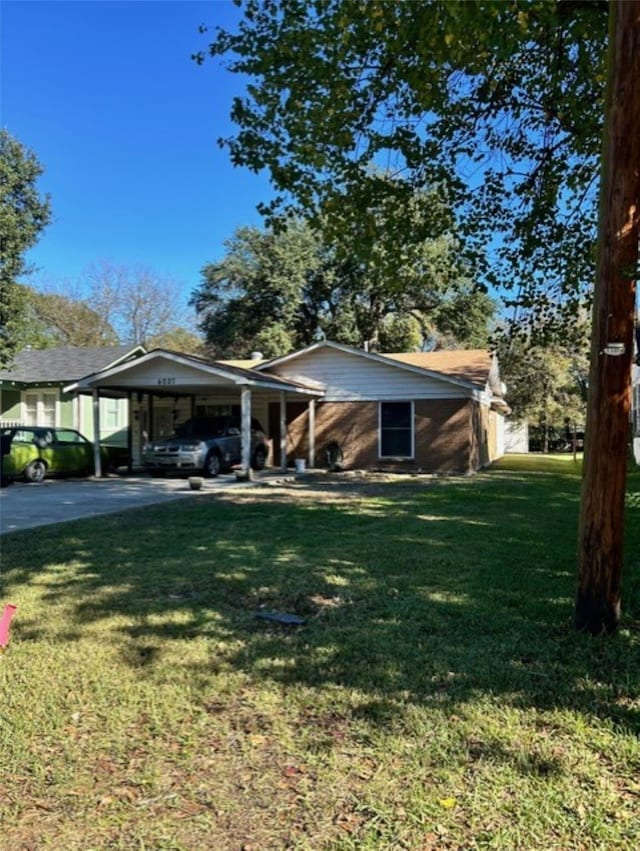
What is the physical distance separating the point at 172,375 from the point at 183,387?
1.02 meters

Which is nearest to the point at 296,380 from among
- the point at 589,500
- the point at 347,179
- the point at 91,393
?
the point at 91,393

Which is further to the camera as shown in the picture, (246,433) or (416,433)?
(416,433)

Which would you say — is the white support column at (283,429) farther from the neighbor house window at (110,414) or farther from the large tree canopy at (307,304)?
the large tree canopy at (307,304)

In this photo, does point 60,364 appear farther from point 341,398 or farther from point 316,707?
point 316,707

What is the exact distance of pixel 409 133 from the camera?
8.10 metres

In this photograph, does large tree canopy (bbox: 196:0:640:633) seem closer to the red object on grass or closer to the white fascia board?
the red object on grass

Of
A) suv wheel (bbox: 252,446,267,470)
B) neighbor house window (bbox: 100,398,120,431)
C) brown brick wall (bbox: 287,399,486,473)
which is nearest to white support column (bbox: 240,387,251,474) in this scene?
suv wheel (bbox: 252,446,267,470)

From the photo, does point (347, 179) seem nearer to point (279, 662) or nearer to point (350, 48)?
point (350, 48)

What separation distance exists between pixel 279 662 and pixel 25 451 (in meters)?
14.2

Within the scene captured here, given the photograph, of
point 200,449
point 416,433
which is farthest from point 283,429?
point 416,433

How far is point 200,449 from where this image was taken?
17484mm

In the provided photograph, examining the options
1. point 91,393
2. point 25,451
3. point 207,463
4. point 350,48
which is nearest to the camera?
point 350,48

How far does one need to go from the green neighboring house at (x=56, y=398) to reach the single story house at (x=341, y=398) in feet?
10.1

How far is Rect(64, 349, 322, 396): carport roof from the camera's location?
1689 cm
